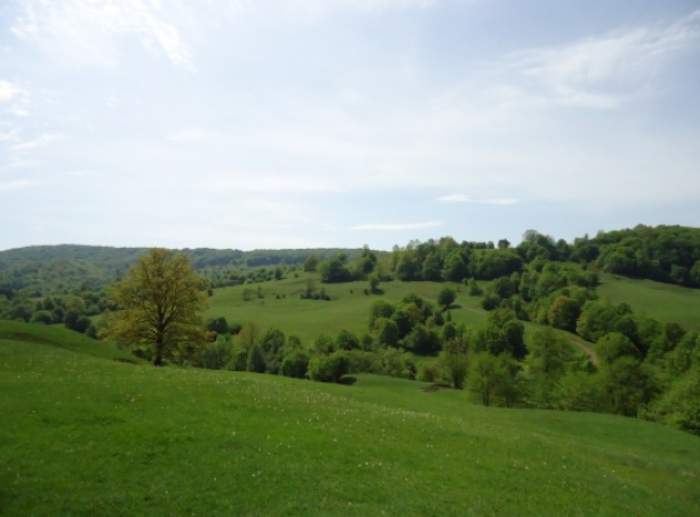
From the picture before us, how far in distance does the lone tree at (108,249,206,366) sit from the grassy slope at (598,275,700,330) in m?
119

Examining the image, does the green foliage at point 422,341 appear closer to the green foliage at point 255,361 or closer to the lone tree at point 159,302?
the green foliage at point 255,361

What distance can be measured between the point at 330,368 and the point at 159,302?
35.3m

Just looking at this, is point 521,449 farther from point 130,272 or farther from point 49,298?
point 49,298

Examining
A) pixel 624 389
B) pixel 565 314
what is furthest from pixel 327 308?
pixel 624 389

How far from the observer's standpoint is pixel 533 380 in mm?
71875

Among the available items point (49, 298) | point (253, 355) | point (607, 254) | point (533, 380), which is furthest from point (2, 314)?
point (607, 254)

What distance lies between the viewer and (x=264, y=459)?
52.9 ft

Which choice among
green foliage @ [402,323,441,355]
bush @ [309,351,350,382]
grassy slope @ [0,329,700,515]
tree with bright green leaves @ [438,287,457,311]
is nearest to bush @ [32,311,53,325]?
bush @ [309,351,350,382]

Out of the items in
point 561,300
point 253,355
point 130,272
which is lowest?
point 253,355

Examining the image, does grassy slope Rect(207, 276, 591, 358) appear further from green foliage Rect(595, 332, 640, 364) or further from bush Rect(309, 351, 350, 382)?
bush Rect(309, 351, 350, 382)

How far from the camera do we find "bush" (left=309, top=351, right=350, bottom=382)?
72.6 meters

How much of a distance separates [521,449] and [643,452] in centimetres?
1339

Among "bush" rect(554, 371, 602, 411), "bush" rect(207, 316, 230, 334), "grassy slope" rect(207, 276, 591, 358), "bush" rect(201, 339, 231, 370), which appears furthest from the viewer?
"bush" rect(207, 316, 230, 334)

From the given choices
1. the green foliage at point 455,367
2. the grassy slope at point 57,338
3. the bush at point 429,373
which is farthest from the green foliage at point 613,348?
the grassy slope at point 57,338
